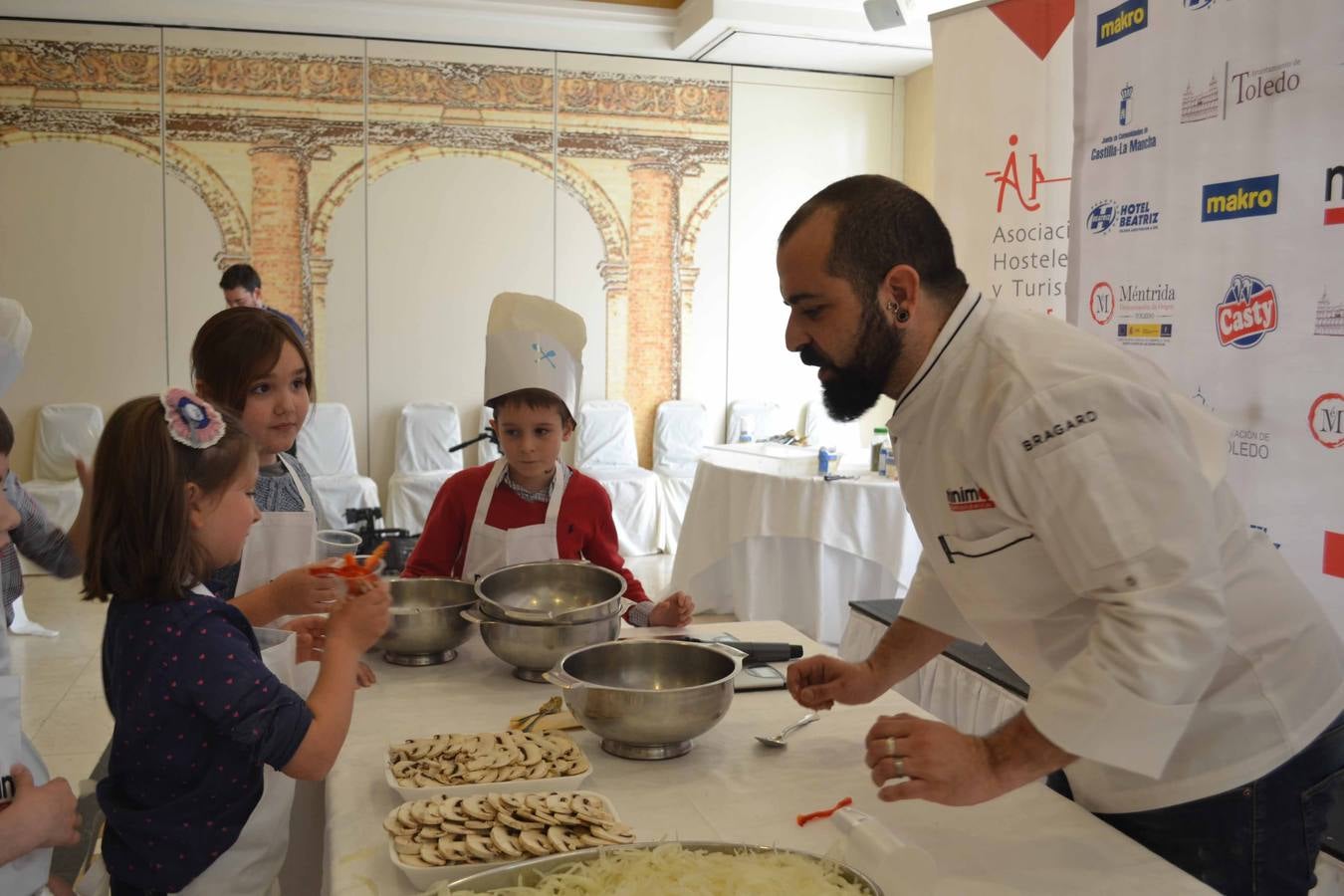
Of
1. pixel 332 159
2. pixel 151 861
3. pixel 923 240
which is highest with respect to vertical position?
pixel 332 159

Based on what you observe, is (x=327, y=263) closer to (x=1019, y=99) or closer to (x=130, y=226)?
(x=130, y=226)

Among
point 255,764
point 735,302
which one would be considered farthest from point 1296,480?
point 735,302

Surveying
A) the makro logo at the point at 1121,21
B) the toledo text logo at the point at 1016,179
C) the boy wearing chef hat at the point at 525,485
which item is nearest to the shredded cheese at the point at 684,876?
→ the boy wearing chef hat at the point at 525,485

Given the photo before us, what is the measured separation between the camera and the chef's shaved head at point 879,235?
1.41 metres

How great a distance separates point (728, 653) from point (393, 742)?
0.50m

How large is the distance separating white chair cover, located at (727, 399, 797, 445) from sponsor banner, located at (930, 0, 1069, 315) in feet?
12.2

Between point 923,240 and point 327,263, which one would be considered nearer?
point 923,240

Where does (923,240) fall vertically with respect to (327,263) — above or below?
below

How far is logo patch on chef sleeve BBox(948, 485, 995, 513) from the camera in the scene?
1.39 metres

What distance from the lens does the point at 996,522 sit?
1389 mm

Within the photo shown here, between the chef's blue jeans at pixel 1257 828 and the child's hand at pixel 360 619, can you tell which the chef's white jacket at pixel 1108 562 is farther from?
the child's hand at pixel 360 619

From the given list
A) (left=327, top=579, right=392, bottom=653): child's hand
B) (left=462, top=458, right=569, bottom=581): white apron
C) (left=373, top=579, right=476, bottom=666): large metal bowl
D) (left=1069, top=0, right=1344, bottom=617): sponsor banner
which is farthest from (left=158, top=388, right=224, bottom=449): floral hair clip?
(left=1069, top=0, right=1344, bottom=617): sponsor banner

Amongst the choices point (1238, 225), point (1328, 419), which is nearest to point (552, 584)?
point (1328, 419)

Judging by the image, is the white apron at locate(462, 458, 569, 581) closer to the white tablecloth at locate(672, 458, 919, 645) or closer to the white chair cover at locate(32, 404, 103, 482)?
the white tablecloth at locate(672, 458, 919, 645)
